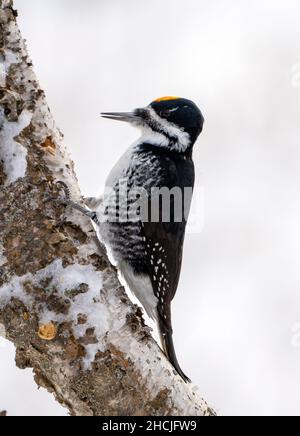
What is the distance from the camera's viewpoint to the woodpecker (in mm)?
3088

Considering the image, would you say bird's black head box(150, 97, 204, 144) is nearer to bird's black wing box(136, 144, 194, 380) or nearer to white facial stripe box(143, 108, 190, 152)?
white facial stripe box(143, 108, 190, 152)

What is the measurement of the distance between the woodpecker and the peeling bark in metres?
0.69

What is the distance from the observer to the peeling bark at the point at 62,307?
6.86 ft

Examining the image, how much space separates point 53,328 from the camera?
2.09 m

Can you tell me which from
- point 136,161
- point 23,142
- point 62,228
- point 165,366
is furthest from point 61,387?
point 136,161

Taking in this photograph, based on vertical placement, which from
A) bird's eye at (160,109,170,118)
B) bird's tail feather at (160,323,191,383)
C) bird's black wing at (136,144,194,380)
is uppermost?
bird's eye at (160,109,170,118)

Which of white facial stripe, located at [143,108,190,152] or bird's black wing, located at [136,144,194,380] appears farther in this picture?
white facial stripe, located at [143,108,190,152]

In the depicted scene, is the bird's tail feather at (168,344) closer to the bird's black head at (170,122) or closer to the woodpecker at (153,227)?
the woodpecker at (153,227)

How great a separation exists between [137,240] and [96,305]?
0.96 meters

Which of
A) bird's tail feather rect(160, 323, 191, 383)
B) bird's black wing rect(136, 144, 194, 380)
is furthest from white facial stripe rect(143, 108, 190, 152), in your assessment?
bird's tail feather rect(160, 323, 191, 383)

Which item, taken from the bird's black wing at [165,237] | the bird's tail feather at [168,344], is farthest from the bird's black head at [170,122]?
the bird's tail feather at [168,344]

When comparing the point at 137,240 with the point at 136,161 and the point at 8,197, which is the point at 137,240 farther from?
the point at 8,197

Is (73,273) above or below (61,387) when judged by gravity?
above

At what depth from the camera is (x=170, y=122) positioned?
3328mm
